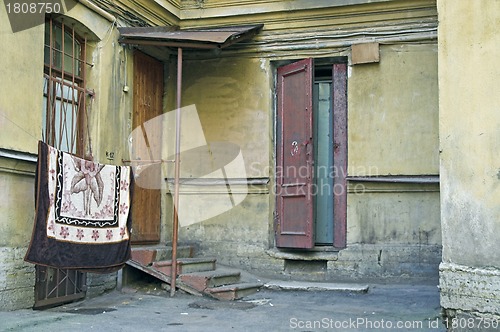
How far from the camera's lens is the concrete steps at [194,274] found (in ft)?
27.7

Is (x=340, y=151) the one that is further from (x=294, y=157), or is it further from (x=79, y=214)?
(x=79, y=214)

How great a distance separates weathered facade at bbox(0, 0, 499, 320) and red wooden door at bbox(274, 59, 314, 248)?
0.03 meters

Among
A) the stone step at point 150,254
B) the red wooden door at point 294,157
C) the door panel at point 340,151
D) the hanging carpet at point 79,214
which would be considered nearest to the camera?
the hanging carpet at point 79,214

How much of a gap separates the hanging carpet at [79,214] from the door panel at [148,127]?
1578mm

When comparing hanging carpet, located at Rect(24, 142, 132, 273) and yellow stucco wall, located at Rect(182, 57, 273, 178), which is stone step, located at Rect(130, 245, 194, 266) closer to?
hanging carpet, located at Rect(24, 142, 132, 273)

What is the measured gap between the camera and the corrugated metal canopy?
28.4ft

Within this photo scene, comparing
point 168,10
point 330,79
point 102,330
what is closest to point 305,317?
point 102,330

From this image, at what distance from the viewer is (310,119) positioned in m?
9.45

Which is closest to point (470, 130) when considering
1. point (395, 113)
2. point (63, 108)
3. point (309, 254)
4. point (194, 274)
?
point (395, 113)

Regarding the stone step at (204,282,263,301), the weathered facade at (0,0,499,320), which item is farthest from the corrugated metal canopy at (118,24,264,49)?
the stone step at (204,282,263,301)

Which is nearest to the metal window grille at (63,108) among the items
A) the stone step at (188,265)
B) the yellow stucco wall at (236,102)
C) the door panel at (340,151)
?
the stone step at (188,265)

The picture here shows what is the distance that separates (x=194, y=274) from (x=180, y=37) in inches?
124

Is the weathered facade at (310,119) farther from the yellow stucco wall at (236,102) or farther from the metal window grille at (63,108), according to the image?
the metal window grille at (63,108)

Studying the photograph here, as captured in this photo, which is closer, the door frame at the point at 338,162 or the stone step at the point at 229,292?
the stone step at the point at 229,292
